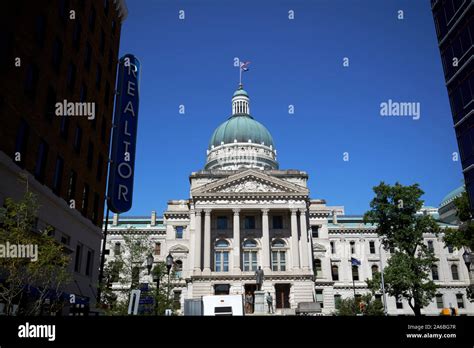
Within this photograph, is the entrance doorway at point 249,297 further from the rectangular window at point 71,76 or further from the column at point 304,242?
the rectangular window at point 71,76

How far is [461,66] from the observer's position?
32.7 meters

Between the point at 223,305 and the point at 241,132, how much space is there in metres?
74.3

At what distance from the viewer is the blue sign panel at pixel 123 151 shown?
110 ft

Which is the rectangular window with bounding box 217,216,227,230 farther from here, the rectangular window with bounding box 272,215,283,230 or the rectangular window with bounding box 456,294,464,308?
the rectangular window with bounding box 456,294,464,308

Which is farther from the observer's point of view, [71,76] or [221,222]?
[221,222]

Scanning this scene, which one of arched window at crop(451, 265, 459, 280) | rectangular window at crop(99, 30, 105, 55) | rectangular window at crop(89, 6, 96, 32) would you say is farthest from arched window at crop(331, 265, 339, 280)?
rectangular window at crop(89, 6, 96, 32)

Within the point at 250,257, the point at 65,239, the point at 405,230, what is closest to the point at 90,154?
the point at 65,239

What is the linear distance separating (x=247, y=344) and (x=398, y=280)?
133 ft

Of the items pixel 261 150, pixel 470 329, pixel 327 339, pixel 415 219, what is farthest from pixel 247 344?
pixel 261 150

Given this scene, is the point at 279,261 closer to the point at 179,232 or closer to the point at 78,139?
the point at 179,232

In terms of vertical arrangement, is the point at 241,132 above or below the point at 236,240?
above

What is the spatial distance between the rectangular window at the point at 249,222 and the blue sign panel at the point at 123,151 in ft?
137

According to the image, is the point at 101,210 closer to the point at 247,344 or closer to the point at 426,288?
the point at 247,344

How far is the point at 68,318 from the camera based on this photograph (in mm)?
8523
